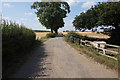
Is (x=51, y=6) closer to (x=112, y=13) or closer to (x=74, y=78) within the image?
(x=112, y=13)

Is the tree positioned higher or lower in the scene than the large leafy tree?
higher

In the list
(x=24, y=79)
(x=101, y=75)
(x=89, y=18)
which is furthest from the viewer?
(x=89, y=18)

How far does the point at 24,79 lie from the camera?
406 centimetres

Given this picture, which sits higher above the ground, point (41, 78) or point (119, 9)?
point (119, 9)

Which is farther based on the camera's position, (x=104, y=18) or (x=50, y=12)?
(x=50, y=12)

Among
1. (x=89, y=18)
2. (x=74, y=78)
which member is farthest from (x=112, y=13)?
(x=74, y=78)

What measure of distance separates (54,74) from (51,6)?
2924 cm

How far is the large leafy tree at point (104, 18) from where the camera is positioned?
543 inches

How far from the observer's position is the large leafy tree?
45.3ft

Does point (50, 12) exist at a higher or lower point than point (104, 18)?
higher

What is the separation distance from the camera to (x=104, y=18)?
14195mm

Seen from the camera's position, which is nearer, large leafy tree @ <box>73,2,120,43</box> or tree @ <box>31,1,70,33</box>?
large leafy tree @ <box>73,2,120,43</box>

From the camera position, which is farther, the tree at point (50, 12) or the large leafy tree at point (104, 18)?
the tree at point (50, 12)

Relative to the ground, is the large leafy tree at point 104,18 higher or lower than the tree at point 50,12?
lower
